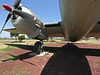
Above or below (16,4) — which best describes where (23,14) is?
below

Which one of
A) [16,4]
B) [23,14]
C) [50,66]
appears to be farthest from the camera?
[16,4]

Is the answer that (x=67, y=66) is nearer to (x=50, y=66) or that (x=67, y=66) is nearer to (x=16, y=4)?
(x=50, y=66)

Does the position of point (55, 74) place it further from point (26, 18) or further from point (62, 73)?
point (26, 18)

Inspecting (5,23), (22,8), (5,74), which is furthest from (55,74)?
(5,23)

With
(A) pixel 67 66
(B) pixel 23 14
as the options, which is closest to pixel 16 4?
(B) pixel 23 14

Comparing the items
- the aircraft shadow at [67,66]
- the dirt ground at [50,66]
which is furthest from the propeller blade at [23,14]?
the aircraft shadow at [67,66]

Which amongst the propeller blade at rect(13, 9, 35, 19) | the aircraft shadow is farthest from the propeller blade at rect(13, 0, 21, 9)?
the aircraft shadow

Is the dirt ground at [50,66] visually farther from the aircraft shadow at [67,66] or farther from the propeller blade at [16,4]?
the propeller blade at [16,4]

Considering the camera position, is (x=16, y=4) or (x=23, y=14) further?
(x=16, y=4)

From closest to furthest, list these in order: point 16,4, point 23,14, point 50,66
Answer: point 50,66 → point 23,14 → point 16,4

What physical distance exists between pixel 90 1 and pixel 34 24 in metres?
4.26

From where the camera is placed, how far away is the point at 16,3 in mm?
4613

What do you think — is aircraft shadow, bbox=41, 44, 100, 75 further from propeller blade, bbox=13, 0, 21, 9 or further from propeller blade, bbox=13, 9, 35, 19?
propeller blade, bbox=13, 0, 21, 9

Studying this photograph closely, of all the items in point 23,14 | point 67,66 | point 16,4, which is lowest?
point 67,66
